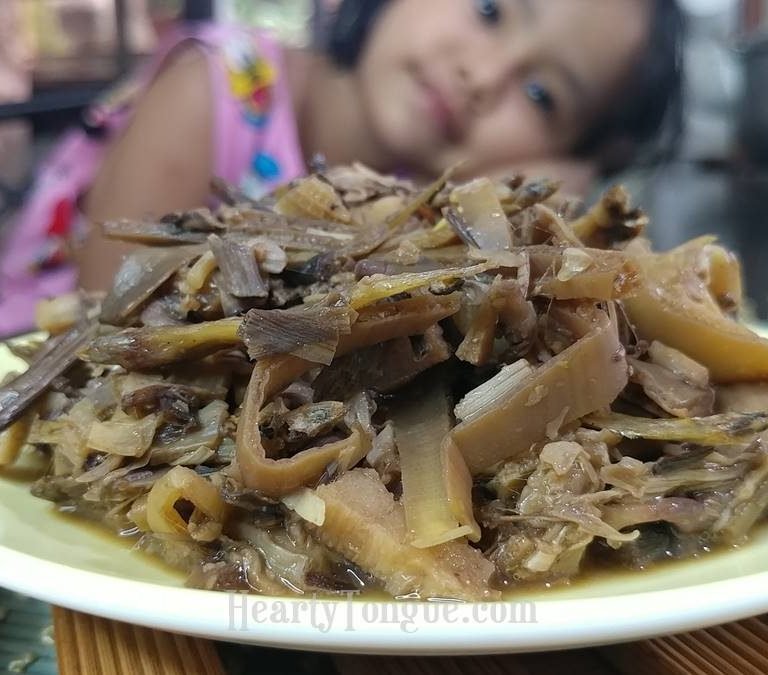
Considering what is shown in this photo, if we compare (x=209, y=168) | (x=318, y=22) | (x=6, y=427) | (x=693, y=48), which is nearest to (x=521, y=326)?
(x=6, y=427)

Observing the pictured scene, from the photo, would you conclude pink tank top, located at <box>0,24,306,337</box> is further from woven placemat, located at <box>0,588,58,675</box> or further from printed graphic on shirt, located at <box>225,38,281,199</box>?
woven placemat, located at <box>0,588,58,675</box>

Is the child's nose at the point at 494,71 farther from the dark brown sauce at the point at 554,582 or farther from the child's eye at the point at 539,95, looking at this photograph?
the dark brown sauce at the point at 554,582

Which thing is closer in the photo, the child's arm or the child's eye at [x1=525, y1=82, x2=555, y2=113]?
the child's arm

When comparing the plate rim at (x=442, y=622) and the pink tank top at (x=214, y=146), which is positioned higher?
the plate rim at (x=442, y=622)

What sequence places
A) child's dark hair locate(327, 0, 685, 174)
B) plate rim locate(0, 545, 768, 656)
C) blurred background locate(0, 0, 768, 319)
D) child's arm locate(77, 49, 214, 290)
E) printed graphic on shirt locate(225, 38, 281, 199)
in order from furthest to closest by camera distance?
blurred background locate(0, 0, 768, 319) < child's dark hair locate(327, 0, 685, 174) < printed graphic on shirt locate(225, 38, 281, 199) < child's arm locate(77, 49, 214, 290) < plate rim locate(0, 545, 768, 656)

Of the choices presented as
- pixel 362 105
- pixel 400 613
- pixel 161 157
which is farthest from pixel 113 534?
pixel 362 105

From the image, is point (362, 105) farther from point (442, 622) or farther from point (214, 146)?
point (442, 622)

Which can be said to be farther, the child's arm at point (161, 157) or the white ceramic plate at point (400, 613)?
the child's arm at point (161, 157)

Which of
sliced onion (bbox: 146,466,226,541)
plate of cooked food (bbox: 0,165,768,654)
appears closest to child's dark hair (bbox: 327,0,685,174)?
plate of cooked food (bbox: 0,165,768,654)

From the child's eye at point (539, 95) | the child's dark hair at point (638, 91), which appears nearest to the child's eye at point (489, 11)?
the child's eye at point (539, 95)
